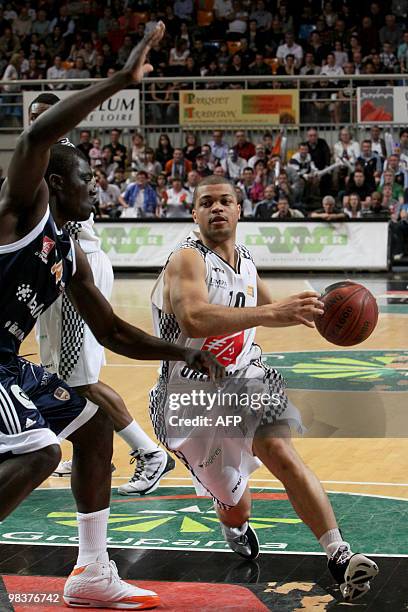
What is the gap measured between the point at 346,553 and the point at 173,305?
4.10 ft

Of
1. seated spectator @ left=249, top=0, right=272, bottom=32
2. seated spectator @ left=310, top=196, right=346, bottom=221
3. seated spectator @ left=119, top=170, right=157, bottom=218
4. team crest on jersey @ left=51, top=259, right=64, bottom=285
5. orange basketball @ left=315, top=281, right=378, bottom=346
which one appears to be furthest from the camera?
seated spectator @ left=249, top=0, right=272, bottom=32

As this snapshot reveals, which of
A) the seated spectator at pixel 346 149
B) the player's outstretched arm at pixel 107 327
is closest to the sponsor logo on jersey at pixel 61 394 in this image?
the player's outstretched arm at pixel 107 327

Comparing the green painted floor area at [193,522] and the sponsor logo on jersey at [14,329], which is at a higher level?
the sponsor logo on jersey at [14,329]

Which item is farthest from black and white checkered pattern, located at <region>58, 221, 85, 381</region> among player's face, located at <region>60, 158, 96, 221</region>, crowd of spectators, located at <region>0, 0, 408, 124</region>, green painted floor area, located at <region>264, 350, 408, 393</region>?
crowd of spectators, located at <region>0, 0, 408, 124</region>

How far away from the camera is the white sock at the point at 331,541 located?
13.7 ft

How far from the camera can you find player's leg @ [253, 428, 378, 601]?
13.2 ft

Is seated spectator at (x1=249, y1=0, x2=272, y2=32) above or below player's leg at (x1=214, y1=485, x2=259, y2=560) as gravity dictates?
above

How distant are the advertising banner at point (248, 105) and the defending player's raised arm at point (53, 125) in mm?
15832

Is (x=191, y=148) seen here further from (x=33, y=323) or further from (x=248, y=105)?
(x=33, y=323)

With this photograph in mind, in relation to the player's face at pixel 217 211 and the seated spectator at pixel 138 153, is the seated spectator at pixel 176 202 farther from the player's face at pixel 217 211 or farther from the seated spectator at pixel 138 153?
the player's face at pixel 217 211

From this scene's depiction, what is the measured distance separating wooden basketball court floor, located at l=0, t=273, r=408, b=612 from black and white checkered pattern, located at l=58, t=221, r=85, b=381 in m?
0.70

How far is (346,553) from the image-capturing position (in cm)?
414

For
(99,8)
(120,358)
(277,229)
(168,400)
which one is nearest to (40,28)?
(99,8)

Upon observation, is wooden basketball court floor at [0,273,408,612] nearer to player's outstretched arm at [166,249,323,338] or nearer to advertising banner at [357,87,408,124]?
player's outstretched arm at [166,249,323,338]
